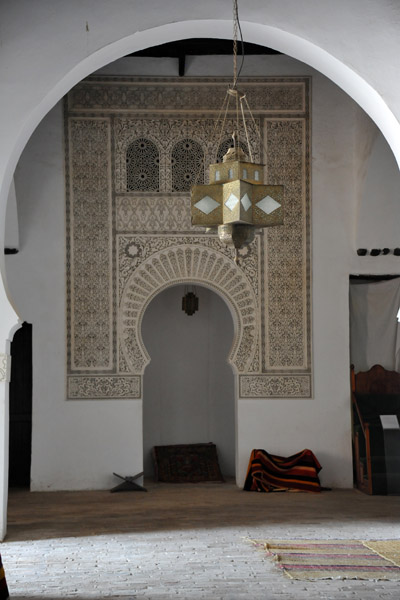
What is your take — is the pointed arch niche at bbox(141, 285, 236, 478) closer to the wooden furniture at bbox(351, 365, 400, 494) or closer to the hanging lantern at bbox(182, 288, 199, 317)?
the hanging lantern at bbox(182, 288, 199, 317)

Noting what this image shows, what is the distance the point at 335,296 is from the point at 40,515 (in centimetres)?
333

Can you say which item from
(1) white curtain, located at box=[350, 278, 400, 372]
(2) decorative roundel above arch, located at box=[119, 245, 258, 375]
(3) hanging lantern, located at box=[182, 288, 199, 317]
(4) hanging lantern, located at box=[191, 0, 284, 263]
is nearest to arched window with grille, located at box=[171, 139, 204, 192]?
(2) decorative roundel above arch, located at box=[119, 245, 258, 375]

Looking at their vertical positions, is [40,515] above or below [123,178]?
below

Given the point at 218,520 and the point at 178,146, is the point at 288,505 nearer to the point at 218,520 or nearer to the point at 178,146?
the point at 218,520

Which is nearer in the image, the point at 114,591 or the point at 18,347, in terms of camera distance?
the point at 114,591

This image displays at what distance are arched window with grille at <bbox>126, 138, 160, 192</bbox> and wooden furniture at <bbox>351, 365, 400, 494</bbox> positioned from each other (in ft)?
8.61

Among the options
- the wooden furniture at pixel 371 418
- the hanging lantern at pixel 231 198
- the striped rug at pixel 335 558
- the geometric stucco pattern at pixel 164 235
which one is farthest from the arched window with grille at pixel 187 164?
the striped rug at pixel 335 558

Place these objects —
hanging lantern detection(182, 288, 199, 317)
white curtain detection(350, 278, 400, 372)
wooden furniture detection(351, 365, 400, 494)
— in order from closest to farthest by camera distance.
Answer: wooden furniture detection(351, 365, 400, 494) → white curtain detection(350, 278, 400, 372) → hanging lantern detection(182, 288, 199, 317)

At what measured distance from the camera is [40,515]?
603 cm

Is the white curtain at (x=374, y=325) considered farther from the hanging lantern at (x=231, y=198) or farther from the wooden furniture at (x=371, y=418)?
the hanging lantern at (x=231, y=198)

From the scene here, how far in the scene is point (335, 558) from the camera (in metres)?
4.52

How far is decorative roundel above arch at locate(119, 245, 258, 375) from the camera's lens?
7.31m

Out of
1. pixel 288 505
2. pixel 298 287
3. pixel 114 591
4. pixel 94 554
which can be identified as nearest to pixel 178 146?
pixel 298 287

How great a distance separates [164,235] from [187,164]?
716 millimetres
